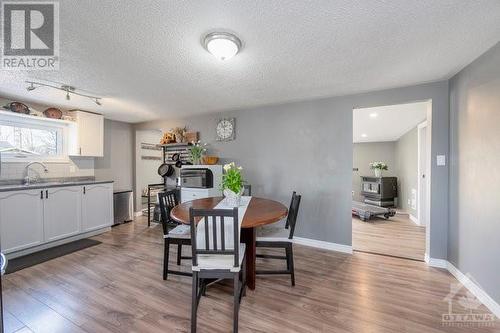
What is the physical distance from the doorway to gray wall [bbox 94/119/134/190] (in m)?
4.98

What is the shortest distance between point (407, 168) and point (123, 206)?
6.78 metres

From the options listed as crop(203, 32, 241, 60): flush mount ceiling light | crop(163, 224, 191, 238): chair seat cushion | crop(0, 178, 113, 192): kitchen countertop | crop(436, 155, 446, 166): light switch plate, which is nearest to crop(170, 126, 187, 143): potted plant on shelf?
crop(0, 178, 113, 192): kitchen countertop

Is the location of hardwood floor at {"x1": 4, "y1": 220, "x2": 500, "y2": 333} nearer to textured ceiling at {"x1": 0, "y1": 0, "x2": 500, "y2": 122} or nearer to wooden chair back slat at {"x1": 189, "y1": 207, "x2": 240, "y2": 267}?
wooden chair back slat at {"x1": 189, "y1": 207, "x2": 240, "y2": 267}

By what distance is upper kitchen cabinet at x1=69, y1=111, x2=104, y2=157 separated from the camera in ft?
13.0

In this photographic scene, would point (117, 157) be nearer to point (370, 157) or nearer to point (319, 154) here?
point (319, 154)

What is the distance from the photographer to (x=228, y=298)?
210cm

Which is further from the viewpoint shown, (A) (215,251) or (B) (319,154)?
(B) (319,154)

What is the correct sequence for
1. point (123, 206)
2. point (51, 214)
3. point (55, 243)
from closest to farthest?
point (51, 214)
point (55, 243)
point (123, 206)

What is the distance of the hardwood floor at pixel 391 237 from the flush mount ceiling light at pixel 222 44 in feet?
10.4

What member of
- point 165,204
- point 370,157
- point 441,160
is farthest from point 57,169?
point 370,157

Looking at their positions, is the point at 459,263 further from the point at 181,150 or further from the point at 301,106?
the point at 181,150

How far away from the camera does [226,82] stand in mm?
Answer: 2756

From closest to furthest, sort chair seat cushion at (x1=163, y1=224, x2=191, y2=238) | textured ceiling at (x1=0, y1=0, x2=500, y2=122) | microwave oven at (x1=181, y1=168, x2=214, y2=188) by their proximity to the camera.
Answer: textured ceiling at (x1=0, y1=0, x2=500, y2=122), chair seat cushion at (x1=163, y1=224, x2=191, y2=238), microwave oven at (x1=181, y1=168, x2=214, y2=188)

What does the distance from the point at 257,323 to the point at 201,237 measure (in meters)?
0.83
